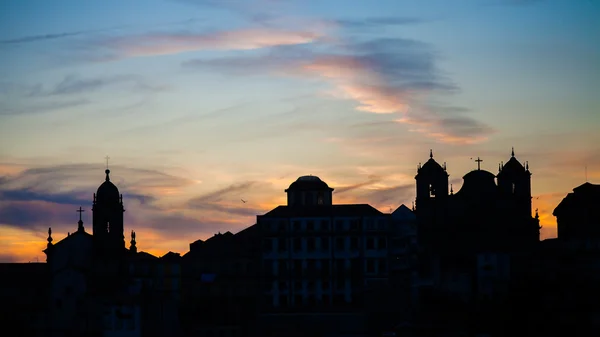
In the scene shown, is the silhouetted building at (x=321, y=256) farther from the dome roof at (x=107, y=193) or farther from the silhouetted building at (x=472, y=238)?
the dome roof at (x=107, y=193)

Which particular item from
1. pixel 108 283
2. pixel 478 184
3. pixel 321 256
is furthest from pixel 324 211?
pixel 108 283

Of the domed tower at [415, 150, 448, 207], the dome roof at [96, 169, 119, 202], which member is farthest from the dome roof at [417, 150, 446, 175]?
the dome roof at [96, 169, 119, 202]

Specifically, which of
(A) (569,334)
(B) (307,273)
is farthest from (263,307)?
(A) (569,334)

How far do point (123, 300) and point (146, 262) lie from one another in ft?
57.1

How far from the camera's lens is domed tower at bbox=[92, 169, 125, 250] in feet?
494

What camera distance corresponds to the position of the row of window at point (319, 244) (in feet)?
486

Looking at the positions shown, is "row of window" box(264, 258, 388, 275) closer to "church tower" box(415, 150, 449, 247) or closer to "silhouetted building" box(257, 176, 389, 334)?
"silhouetted building" box(257, 176, 389, 334)

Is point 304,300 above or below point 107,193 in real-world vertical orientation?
below

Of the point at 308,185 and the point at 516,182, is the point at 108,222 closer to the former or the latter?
the point at 308,185

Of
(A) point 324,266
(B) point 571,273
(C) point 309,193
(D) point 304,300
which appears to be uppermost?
(C) point 309,193

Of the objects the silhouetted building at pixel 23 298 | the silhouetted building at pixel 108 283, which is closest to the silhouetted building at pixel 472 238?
the silhouetted building at pixel 108 283

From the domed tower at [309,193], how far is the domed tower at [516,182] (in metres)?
17.3

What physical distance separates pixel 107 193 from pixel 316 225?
20.2 m

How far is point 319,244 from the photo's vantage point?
148375 mm
